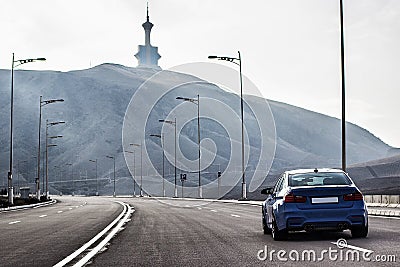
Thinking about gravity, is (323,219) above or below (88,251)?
above

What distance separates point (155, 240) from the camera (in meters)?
17.2

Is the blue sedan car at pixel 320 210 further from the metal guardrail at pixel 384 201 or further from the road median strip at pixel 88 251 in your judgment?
the metal guardrail at pixel 384 201

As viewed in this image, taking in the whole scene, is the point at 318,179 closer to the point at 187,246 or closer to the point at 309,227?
the point at 309,227

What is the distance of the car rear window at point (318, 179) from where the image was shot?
16469mm

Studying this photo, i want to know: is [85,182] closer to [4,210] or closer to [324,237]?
[4,210]

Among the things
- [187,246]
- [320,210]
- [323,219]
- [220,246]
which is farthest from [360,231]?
[187,246]

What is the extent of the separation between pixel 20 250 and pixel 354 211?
682cm

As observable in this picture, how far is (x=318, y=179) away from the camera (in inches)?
662

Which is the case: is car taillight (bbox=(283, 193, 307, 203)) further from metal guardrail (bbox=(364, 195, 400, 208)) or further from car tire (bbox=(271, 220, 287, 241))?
metal guardrail (bbox=(364, 195, 400, 208))

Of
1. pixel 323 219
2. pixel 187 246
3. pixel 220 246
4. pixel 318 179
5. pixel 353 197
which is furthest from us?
pixel 318 179

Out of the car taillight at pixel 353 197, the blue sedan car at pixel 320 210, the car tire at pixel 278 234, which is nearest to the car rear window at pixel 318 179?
the blue sedan car at pixel 320 210

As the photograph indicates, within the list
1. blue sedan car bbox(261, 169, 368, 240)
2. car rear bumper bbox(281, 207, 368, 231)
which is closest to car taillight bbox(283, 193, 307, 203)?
blue sedan car bbox(261, 169, 368, 240)

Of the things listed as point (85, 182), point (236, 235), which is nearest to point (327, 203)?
point (236, 235)

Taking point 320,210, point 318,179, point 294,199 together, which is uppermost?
point 318,179
